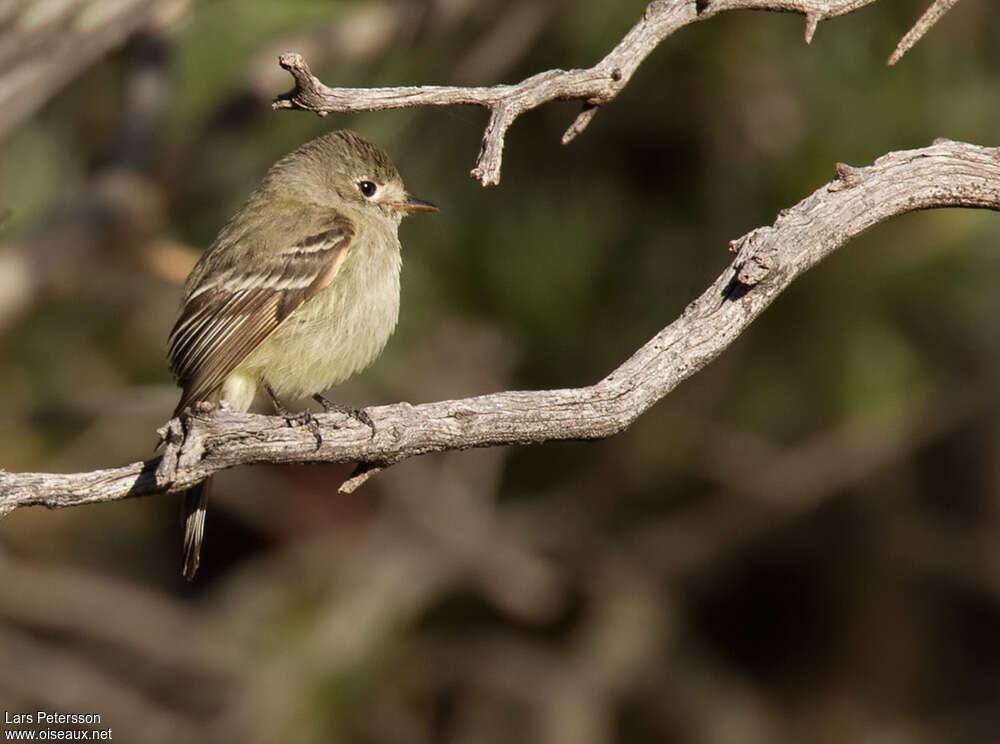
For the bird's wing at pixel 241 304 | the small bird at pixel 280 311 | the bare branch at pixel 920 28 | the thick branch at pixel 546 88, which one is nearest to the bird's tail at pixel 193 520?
the small bird at pixel 280 311

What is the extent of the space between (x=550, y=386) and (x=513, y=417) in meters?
3.09

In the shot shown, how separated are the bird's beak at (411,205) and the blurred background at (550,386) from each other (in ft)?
3.01

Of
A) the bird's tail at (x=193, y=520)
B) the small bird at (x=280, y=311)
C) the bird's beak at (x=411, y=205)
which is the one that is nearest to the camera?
the bird's tail at (x=193, y=520)

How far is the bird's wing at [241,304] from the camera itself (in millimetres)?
4311

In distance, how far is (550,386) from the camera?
6.04m

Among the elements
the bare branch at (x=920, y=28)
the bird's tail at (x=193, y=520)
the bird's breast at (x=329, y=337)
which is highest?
the bird's breast at (x=329, y=337)

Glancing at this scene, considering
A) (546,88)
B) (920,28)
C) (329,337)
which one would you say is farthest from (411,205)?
(920,28)

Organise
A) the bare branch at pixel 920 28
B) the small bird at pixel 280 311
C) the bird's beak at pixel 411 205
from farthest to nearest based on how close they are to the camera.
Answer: the bird's beak at pixel 411 205 → the small bird at pixel 280 311 → the bare branch at pixel 920 28

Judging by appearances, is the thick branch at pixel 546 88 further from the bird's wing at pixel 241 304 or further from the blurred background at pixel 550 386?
the blurred background at pixel 550 386

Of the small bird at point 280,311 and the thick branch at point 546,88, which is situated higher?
the small bird at point 280,311

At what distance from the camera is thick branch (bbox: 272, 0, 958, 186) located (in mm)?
2721

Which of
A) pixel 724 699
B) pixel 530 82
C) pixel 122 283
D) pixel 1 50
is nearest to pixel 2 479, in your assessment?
pixel 530 82

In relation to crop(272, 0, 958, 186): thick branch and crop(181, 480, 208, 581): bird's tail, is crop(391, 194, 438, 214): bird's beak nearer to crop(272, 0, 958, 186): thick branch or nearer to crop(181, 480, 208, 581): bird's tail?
crop(181, 480, 208, 581): bird's tail

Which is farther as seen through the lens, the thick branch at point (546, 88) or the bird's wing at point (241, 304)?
the bird's wing at point (241, 304)
